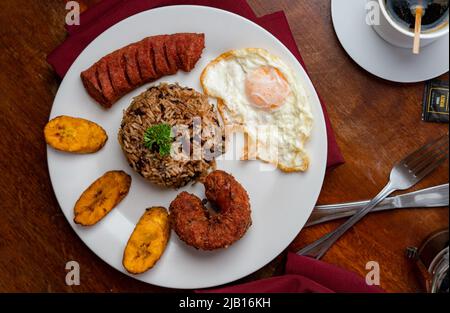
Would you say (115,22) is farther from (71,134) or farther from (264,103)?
(264,103)

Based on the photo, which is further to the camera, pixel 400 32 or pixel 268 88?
pixel 268 88

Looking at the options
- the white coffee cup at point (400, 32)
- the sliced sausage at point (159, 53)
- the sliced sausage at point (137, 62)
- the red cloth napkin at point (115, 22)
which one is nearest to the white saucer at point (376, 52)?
the white coffee cup at point (400, 32)

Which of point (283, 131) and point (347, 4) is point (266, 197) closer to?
point (283, 131)

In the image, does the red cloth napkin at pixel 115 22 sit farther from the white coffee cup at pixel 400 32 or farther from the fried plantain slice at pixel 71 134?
the white coffee cup at pixel 400 32

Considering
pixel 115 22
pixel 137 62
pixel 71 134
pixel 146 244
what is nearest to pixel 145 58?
pixel 137 62

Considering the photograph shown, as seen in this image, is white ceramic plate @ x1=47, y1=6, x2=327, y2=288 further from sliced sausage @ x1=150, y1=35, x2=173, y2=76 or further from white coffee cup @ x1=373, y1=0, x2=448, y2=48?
white coffee cup @ x1=373, y1=0, x2=448, y2=48

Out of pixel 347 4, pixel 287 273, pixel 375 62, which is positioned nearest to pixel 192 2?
pixel 347 4

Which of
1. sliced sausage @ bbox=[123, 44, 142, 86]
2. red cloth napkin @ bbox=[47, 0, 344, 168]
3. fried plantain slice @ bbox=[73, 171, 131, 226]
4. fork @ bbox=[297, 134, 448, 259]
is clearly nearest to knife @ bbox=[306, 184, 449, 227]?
fork @ bbox=[297, 134, 448, 259]
